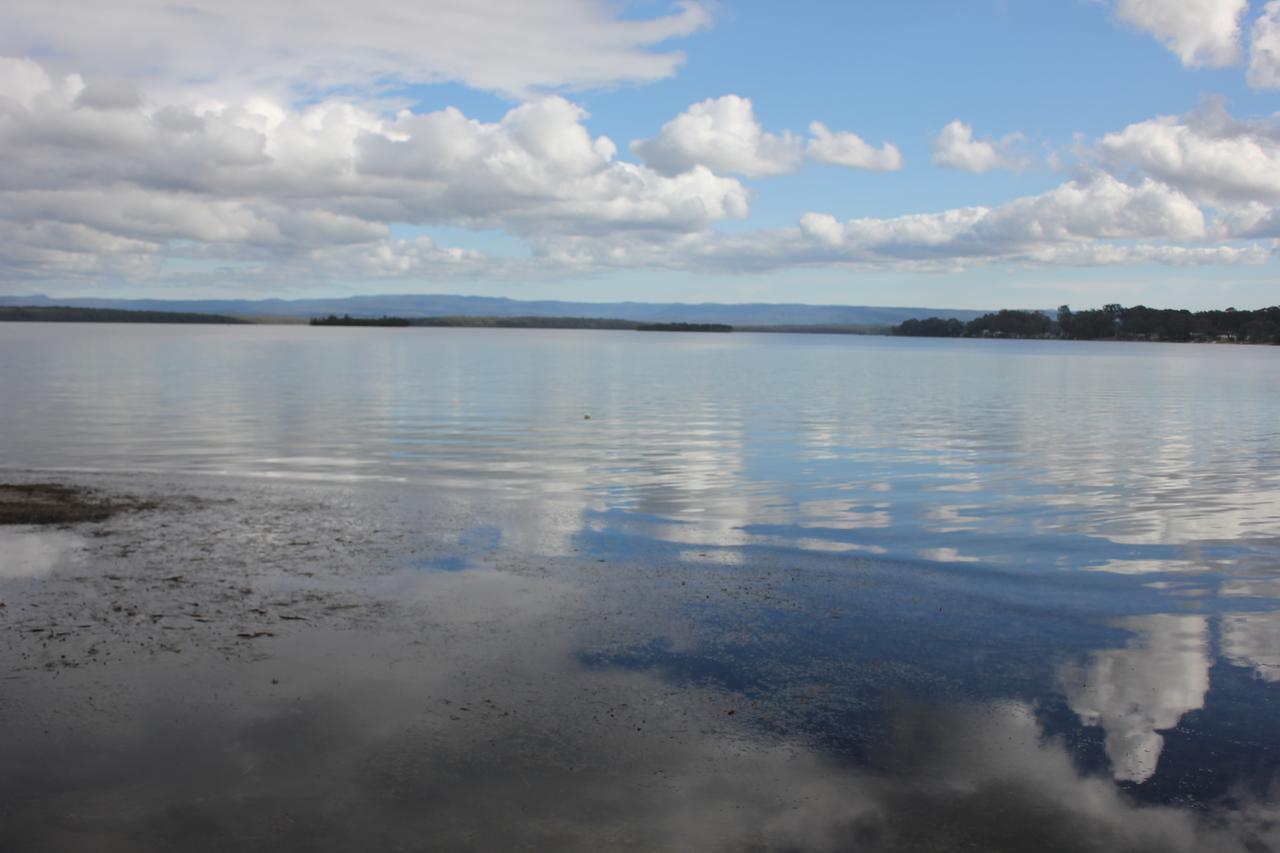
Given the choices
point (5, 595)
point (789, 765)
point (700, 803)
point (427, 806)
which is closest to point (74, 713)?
point (427, 806)

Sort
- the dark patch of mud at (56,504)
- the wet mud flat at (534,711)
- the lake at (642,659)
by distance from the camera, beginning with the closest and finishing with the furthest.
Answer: the wet mud flat at (534,711), the lake at (642,659), the dark patch of mud at (56,504)

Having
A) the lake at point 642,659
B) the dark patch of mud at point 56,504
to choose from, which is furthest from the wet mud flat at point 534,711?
the dark patch of mud at point 56,504

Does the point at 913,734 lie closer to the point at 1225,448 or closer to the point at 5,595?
the point at 5,595

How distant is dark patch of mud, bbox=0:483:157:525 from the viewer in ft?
58.1

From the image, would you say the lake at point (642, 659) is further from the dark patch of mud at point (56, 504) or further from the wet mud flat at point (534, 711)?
the dark patch of mud at point (56, 504)

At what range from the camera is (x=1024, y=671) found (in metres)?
10.7

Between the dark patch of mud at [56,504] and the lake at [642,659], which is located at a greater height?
the dark patch of mud at [56,504]

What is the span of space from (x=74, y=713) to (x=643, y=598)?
646 cm

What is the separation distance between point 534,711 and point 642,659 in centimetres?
175

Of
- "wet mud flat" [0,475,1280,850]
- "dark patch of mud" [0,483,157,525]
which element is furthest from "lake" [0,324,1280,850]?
"dark patch of mud" [0,483,157,525]

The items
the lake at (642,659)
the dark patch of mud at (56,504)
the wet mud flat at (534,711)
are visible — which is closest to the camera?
the wet mud flat at (534,711)

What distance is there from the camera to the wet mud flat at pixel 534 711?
24.3ft

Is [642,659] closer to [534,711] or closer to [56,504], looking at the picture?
[534,711]

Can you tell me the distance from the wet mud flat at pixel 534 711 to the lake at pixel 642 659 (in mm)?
41
